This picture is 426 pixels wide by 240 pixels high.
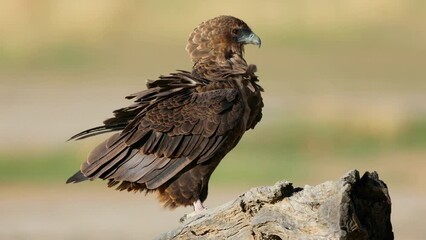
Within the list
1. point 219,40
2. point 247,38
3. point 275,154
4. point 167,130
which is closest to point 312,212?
point 167,130

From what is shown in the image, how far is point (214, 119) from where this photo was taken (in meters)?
12.4

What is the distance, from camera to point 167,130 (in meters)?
12.4

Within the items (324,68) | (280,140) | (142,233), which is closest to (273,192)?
(142,233)

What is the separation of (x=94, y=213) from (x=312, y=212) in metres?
10.7

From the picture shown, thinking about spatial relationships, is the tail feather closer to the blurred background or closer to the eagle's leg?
the eagle's leg

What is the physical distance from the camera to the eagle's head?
13.1 m

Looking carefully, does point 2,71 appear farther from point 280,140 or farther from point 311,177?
point 311,177

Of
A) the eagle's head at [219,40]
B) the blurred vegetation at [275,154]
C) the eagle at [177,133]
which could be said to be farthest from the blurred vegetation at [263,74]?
the eagle at [177,133]

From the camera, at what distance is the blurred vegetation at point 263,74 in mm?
22609

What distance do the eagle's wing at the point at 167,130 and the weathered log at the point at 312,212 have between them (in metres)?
1.86

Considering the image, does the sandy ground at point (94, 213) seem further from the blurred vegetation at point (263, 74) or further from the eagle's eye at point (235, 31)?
the eagle's eye at point (235, 31)

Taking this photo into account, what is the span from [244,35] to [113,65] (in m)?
17.0

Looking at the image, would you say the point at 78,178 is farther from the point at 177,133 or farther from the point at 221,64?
the point at 221,64

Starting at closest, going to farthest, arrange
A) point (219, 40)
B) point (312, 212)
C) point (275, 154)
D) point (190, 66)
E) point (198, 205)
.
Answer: point (312, 212)
point (198, 205)
point (219, 40)
point (275, 154)
point (190, 66)
